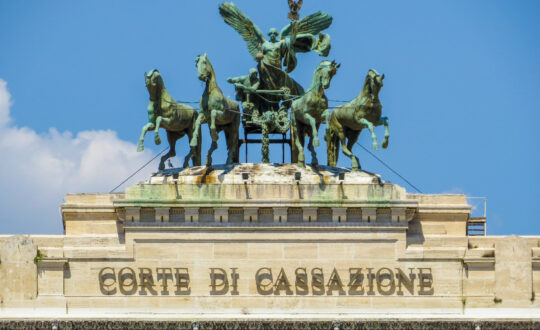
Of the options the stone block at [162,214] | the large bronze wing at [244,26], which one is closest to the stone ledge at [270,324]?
the stone block at [162,214]

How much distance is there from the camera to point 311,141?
10625 centimetres

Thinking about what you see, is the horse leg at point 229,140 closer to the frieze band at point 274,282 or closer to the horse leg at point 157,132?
the horse leg at point 157,132

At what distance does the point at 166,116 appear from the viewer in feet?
347

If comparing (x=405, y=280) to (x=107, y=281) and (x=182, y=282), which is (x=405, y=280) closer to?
(x=182, y=282)

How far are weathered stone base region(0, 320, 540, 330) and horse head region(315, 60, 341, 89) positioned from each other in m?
9.85

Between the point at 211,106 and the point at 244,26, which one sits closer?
the point at 211,106

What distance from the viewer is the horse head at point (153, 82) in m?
105

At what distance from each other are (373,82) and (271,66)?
19.3ft

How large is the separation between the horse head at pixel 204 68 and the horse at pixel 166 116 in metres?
1.65

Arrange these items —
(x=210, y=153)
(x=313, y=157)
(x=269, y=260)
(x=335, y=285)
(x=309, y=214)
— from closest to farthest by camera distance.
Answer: (x=335, y=285) < (x=269, y=260) < (x=309, y=214) < (x=210, y=153) < (x=313, y=157)

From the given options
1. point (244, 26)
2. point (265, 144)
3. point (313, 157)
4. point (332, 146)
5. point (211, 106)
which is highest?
point (244, 26)

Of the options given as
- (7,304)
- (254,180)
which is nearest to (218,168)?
(254,180)

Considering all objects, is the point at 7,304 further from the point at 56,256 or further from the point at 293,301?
the point at 293,301

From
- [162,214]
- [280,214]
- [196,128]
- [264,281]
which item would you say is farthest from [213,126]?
[264,281]
